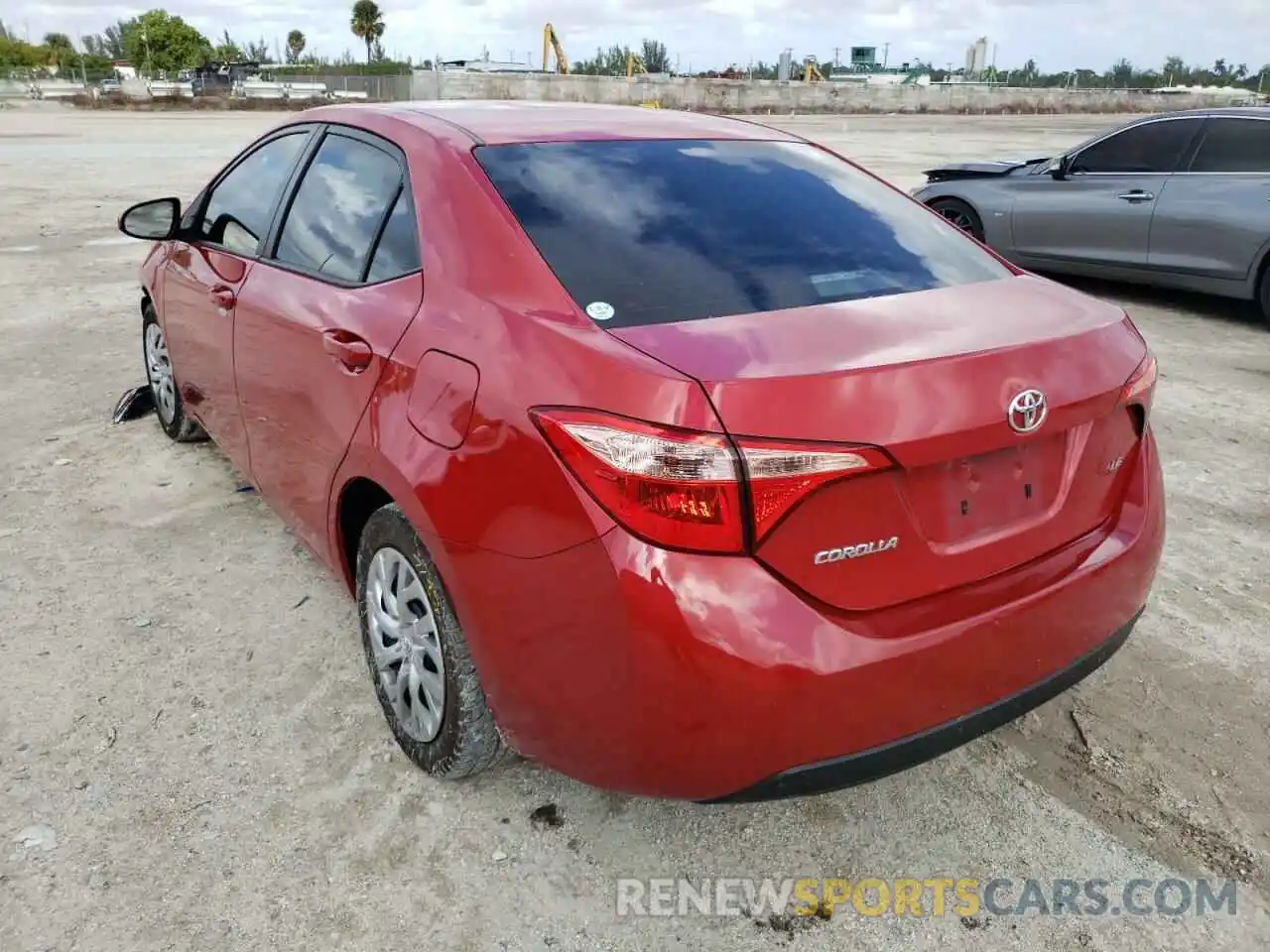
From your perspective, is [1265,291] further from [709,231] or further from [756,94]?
[756,94]

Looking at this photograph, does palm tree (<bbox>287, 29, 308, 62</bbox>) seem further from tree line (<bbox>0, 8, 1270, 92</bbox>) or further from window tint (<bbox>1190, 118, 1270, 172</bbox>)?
window tint (<bbox>1190, 118, 1270, 172</bbox>)

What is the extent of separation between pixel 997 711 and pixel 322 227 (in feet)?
7.50

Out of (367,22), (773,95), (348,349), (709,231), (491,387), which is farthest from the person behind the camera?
(367,22)

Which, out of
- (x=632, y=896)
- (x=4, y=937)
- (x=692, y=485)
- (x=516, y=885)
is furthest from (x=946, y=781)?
(x=4, y=937)

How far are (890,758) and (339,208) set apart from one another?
2167mm

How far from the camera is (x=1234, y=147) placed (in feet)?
24.5

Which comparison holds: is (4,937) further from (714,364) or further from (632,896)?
(714,364)

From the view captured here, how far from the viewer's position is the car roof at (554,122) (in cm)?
277

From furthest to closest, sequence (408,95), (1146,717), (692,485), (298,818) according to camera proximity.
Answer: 1. (408,95)
2. (1146,717)
3. (298,818)
4. (692,485)

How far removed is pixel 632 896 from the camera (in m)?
2.28

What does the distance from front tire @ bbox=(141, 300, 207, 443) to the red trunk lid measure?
11.5 ft

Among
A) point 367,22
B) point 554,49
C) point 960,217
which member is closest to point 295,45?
point 367,22

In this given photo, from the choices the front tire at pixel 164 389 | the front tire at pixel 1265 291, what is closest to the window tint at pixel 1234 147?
the front tire at pixel 1265 291

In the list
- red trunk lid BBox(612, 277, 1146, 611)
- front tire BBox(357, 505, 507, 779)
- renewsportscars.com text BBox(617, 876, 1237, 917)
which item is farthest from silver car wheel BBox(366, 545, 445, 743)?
red trunk lid BBox(612, 277, 1146, 611)
